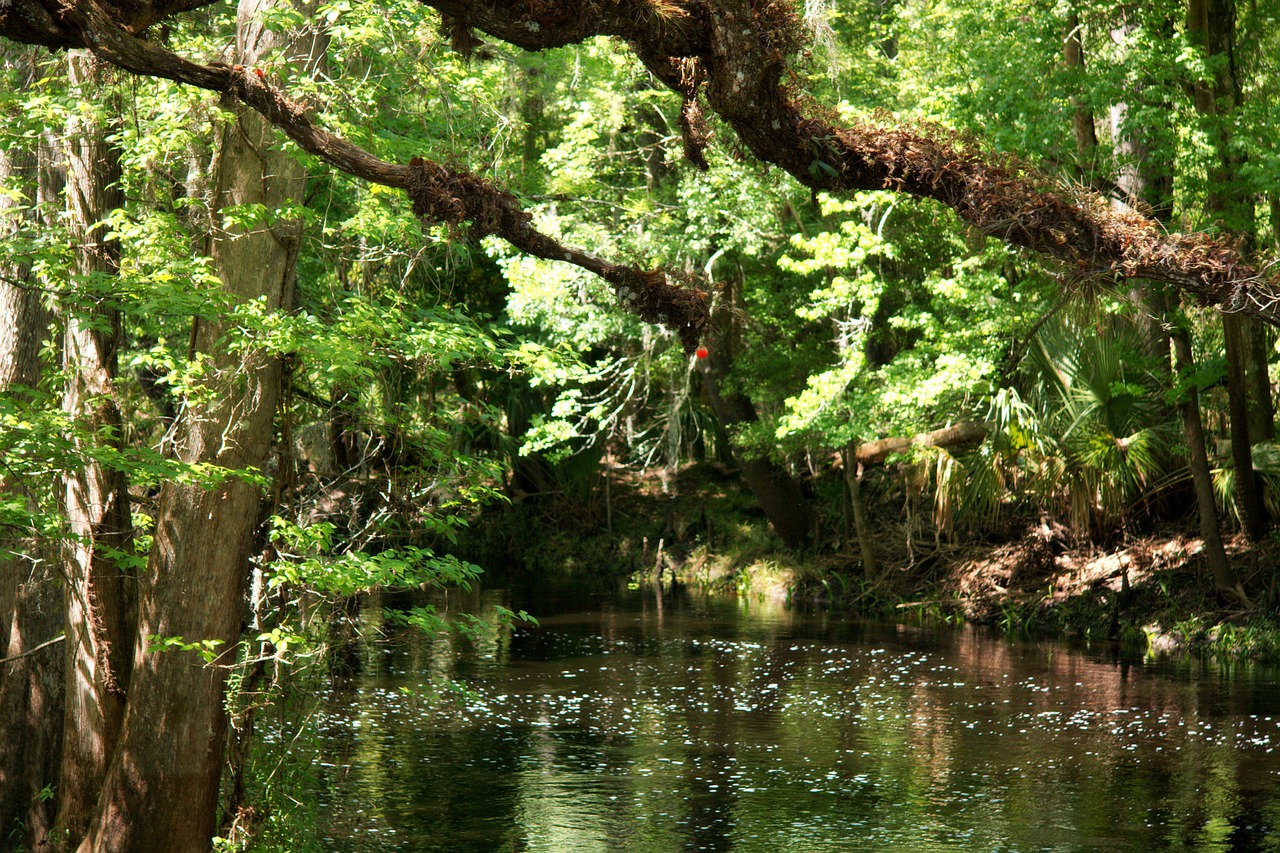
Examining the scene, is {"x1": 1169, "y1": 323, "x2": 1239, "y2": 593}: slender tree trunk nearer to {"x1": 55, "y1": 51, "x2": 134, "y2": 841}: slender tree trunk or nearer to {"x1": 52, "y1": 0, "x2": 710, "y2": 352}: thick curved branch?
{"x1": 52, "y1": 0, "x2": 710, "y2": 352}: thick curved branch

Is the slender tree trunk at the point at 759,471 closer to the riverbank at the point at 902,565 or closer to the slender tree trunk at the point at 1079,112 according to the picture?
the riverbank at the point at 902,565

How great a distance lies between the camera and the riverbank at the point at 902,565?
1625 centimetres

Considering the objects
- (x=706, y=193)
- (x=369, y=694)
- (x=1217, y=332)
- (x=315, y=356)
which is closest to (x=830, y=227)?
(x=706, y=193)

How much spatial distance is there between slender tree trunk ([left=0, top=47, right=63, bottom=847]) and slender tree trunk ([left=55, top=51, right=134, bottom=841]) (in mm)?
650

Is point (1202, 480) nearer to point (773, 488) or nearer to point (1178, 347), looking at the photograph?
point (1178, 347)

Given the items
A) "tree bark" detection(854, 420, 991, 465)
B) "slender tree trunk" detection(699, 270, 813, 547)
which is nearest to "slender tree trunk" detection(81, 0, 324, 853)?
"tree bark" detection(854, 420, 991, 465)

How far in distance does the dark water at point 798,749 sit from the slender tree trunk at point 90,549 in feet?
5.87

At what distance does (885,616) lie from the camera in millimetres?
20016

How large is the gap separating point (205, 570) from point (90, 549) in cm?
107

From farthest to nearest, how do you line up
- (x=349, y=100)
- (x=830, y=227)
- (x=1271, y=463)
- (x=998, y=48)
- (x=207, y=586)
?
(x=830, y=227) → (x=1271, y=463) → (x=998, y=48) → (x=349, y=100) → (x=207, y=586)

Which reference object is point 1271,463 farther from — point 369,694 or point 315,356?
point 315,356

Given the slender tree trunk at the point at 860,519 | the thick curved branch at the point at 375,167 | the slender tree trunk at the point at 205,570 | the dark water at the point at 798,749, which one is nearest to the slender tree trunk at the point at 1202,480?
the dark water at the point at 798,749

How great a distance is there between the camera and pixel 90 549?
25.7ft

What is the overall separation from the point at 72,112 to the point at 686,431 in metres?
17.9
